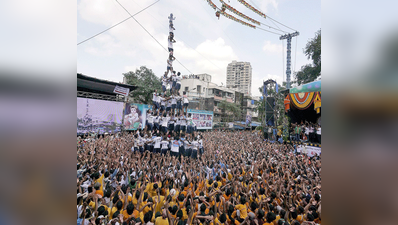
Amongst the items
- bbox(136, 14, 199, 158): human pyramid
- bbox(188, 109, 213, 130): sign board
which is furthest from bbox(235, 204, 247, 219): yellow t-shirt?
bbox(188, 109, 213, 130): sign board

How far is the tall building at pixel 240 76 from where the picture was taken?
34.9 metres

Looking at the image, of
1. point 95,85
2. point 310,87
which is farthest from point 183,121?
point 95,85

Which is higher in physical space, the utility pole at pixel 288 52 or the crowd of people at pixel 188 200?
the utility pole at pixel 288 52

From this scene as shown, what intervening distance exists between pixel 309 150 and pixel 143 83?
1755 cm

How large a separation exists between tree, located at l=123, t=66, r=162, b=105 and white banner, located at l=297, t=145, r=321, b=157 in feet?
50.8

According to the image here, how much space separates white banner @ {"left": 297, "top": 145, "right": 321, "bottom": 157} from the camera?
9670mm

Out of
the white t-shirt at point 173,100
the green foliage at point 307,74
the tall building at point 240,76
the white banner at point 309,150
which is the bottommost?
the white banner at point 309,150

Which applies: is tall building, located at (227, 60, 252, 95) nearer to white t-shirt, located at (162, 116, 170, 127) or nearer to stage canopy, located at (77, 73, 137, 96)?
stage canopy, located at (77, 73, 137, 96)

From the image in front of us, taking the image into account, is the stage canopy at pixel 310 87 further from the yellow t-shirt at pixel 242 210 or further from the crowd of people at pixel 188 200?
the yellow t-shirt at pixel 242 210

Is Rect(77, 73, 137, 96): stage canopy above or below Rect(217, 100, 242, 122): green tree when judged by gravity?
above

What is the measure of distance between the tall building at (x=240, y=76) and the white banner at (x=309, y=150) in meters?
25.8

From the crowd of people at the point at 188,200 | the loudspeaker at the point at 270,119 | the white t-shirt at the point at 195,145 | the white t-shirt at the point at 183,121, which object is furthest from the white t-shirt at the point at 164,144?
the loudspeaker at the point at 270,119
